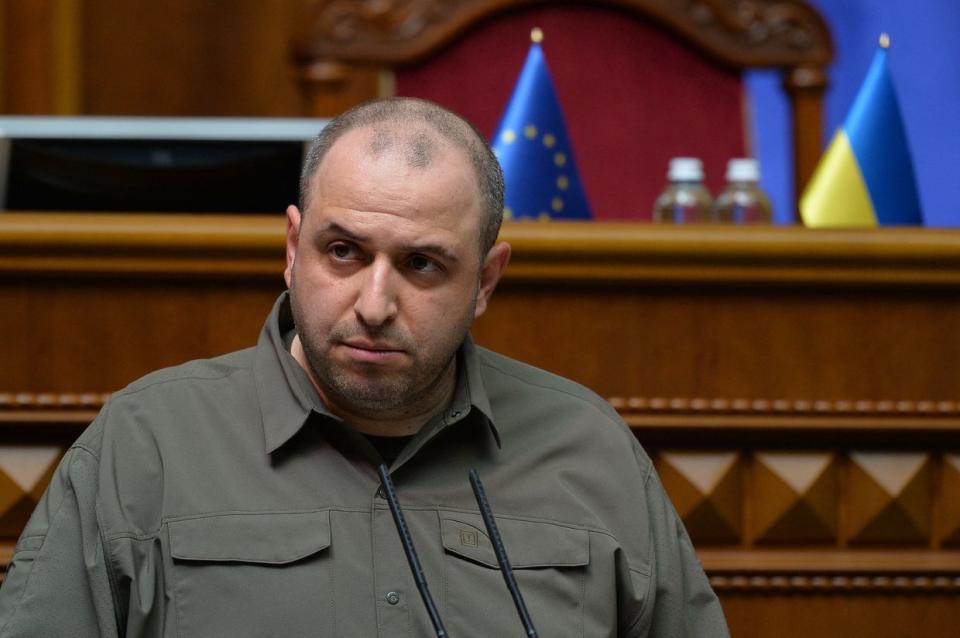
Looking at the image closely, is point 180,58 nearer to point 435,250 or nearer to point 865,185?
point 865,185

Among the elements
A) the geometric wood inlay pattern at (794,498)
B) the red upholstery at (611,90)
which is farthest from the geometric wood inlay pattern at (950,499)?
the red upholstery at (611,90)

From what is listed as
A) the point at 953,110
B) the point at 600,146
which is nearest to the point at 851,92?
the point at 953,110

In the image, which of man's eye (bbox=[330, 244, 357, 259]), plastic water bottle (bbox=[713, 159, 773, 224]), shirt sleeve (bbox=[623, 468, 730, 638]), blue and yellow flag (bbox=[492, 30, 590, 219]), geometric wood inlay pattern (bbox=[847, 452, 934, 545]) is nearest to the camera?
man's eye (bbox=[330, 244, 357, 259])

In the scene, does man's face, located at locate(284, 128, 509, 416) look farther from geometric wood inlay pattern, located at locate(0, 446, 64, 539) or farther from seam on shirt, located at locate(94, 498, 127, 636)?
geometric wood inlay pattern, located at locate(0, 446, 64, 539)

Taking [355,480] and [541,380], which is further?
[541,380]

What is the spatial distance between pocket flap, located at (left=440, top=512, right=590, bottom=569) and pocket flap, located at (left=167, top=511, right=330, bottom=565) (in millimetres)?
130

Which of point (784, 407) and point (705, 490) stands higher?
point (784, 407)

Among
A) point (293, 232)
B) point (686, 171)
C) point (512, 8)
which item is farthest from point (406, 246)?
point (512, 8)

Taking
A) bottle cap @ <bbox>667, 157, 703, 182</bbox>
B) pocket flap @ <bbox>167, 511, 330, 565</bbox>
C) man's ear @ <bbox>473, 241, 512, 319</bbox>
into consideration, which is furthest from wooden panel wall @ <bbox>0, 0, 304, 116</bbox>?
pocket flap @ <bbox>167, 511, 330, 565</bbox>

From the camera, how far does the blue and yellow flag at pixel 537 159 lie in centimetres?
Answer: 223

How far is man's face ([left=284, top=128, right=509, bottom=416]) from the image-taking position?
1.30 metres

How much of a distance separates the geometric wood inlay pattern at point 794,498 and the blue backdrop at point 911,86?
1793 millimetres

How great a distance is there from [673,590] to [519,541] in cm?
18

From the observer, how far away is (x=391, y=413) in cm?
139
